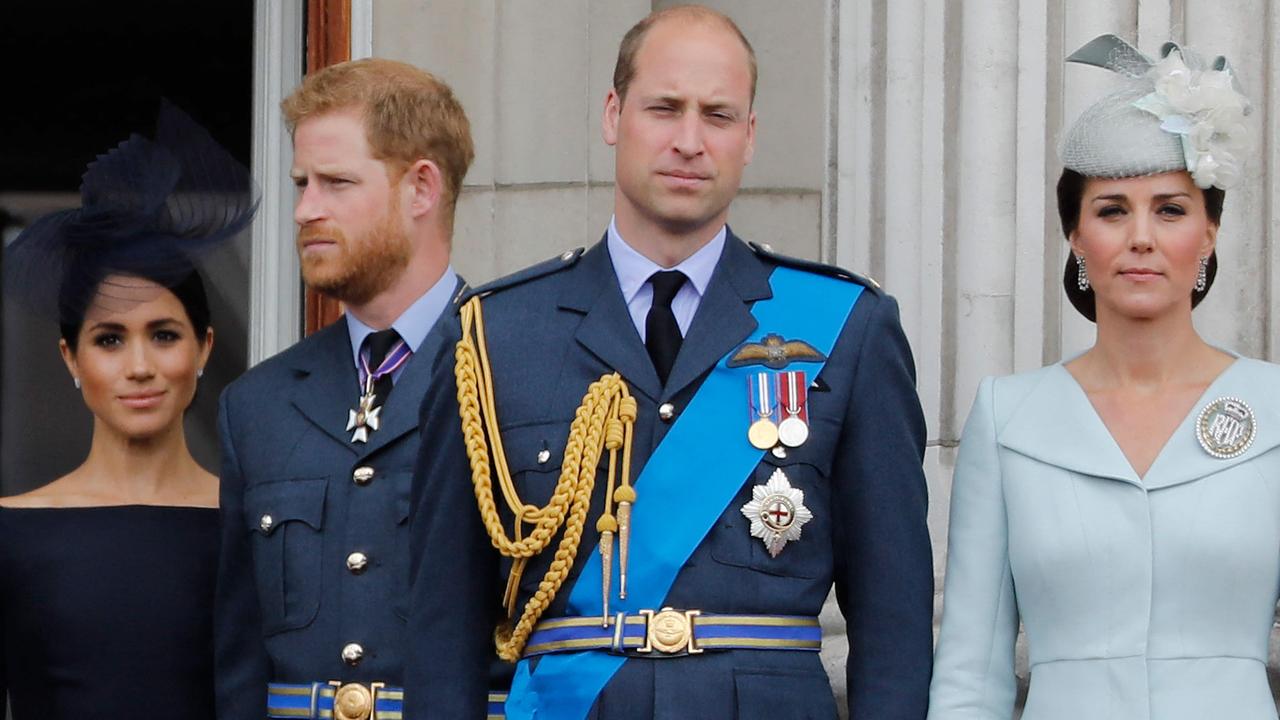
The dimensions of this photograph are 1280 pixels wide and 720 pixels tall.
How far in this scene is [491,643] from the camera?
14.0 feet

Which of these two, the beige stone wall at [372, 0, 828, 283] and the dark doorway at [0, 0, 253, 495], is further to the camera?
the dark doorway at [0, 0, 253, 495]

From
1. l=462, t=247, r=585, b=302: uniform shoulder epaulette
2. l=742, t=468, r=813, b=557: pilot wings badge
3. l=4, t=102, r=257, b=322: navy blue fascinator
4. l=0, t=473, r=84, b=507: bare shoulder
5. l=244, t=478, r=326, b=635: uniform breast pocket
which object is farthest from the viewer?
l=4, t=102, r=257, b=322: navy blue fascinator

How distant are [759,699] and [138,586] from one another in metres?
1.50

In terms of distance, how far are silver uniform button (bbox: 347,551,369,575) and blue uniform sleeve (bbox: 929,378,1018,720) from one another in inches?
41.8

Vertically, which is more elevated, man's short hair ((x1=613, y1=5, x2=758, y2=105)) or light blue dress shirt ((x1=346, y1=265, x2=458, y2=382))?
man's short hair ((x1=613, y1=5, x2=758, y2=105))

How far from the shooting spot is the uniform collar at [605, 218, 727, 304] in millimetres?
4223

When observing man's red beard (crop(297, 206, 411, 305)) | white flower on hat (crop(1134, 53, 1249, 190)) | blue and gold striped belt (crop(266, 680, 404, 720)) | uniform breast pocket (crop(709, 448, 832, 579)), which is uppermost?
white flower on hat (crop(1134, 53, 1249, 190))

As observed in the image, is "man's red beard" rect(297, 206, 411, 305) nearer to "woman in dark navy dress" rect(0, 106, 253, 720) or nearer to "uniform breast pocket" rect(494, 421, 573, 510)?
"woman in dark navy dress" rect(0, 106, 253, 720)

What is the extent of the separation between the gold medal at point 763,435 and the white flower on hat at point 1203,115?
2.48ft

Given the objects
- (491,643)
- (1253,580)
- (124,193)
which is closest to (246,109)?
(124,193)

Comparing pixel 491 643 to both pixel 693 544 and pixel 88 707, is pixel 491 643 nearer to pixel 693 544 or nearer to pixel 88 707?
pixel 693 544

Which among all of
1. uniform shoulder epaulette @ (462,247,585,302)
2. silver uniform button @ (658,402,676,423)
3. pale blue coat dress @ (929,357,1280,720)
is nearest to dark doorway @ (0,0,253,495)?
uniform shoulder epaulette @ (462,247,585,302)

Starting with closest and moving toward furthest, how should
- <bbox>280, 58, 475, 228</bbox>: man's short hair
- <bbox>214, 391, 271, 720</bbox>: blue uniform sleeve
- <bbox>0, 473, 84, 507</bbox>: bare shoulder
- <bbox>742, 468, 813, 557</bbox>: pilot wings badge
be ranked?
<bbox>742, 468, 813, 557</bbox>: pilot wings badge → <bbox>214, 391, 271, 720</bbox>: blue uniform sleeve → <bbox>280, 58, 475, 228</bbox>: man's short hair → <bbox>0, 473, 84, 507</bbox>: bare shoulder

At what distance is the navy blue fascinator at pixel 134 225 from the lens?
520cm
